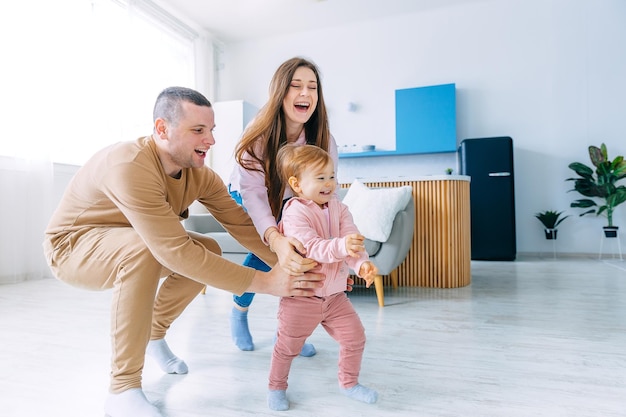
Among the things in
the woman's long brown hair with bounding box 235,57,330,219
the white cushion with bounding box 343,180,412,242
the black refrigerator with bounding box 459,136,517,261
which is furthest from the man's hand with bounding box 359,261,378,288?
the black refrigerator with bounding box 459,136,517,261

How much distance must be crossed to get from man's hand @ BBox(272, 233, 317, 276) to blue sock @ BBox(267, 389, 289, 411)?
336 mm

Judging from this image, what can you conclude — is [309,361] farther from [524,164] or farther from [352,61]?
[352,61]

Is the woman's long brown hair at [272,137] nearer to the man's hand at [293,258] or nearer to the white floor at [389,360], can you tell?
the man's hand at [293,258]

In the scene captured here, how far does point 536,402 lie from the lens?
1.10 metres

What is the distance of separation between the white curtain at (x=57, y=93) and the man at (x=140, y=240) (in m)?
2.64

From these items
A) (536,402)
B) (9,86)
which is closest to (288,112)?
(536,402)

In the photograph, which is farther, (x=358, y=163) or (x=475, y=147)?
(x=358, y=163)

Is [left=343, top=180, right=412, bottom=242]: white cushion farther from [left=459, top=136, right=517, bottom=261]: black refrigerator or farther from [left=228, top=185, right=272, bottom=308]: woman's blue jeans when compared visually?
[left=459, top=136, right=517, bottom=261]: black refrigerator

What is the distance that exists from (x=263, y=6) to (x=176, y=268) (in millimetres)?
4813

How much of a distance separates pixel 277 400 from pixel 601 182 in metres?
4.70

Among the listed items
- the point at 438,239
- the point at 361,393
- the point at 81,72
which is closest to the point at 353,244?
the point at 361,393

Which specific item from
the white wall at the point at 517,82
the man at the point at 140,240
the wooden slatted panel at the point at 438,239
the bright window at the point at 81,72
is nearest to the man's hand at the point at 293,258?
the man at the point at 140,240

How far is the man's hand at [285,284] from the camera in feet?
3.51

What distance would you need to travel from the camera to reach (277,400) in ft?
3.56
